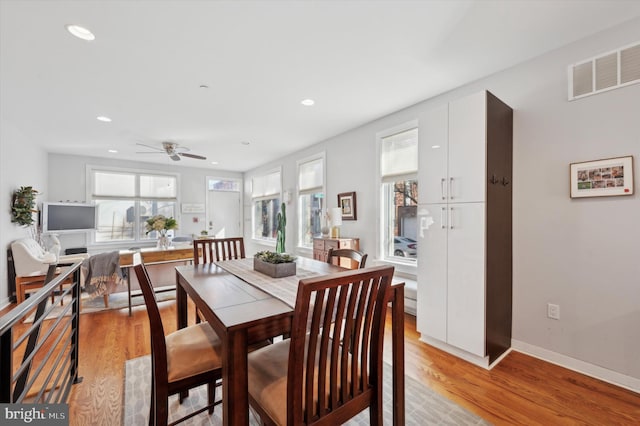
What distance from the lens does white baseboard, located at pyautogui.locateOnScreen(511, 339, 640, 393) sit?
75.6 inches

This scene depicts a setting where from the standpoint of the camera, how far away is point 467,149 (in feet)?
7.54

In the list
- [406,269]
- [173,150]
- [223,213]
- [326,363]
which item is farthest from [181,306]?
[223,213]

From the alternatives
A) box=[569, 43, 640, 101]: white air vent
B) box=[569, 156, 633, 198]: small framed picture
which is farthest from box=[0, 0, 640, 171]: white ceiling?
box=[569, 156, 633, 198]: small framed picture

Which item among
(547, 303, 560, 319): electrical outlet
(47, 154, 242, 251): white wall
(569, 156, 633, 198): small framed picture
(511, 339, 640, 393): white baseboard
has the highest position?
(47, 154, 242, 251): white wall

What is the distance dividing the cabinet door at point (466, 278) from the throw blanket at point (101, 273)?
3.77m

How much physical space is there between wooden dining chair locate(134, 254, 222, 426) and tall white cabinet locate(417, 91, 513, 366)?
194cm

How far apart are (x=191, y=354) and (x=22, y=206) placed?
4.64 meters

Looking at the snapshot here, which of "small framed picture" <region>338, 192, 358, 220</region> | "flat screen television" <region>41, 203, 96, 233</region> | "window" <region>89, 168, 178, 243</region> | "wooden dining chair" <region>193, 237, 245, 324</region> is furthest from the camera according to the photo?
"window" <region>89, 168, 178, 243</region>

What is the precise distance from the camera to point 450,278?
2420 millimetres

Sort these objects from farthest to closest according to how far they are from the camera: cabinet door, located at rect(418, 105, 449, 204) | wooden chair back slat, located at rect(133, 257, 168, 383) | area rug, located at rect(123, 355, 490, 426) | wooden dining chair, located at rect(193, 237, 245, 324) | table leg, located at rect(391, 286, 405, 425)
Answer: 1. wooden dining chair, located at rect(193, 237, 245, 324)
2. cabinet door, located at rect(418, 105, 449, 204)
3. area rug, located at rect(123, 355, 490, 426)
4. table leg, located at rect(391, 286, 405, 425)
5. wooden chair back slat, located at rect(133, 257, 168, 383)

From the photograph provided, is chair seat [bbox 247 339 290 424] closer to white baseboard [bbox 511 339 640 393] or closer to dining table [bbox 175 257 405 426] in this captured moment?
dining table [bbox 175 257 405 426]

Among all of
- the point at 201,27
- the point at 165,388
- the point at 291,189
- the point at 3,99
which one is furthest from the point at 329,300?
the point at 291,189

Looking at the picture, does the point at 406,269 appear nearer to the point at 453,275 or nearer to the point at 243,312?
the point at 453,275

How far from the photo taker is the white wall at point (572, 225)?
1.95m
